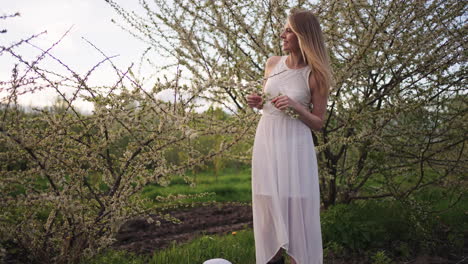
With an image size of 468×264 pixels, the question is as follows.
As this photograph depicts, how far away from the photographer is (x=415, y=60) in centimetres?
330

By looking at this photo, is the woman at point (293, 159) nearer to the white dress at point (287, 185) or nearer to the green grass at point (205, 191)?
the white dress at point (287, 185)

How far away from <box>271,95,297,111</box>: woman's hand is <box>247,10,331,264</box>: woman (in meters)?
0.01

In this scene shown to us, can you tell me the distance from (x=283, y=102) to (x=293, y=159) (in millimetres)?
378

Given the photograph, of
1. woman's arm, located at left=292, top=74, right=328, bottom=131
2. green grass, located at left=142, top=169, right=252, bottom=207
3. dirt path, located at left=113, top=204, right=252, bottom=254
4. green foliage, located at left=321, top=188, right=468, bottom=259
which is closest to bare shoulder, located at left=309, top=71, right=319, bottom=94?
woman's arm, located at left=292, top=74, right=328, bottom=131

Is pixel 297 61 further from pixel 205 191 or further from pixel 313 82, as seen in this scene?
pixel 205 191

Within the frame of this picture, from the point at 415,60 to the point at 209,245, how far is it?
2465 millimetres

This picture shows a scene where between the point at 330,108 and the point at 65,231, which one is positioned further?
the point at 330,108

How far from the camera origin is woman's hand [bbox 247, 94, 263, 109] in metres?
2.39

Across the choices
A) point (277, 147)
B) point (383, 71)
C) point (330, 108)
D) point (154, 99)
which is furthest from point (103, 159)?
point (383, 71)

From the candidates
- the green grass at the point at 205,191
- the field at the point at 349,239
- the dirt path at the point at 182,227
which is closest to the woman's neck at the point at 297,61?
the field at the point at 349,239

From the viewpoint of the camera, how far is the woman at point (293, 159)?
2.37 meters

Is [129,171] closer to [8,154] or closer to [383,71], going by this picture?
[8,154]

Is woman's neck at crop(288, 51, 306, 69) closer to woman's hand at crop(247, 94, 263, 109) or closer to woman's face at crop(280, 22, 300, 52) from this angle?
woman's face at crop(280, 22, 300, 52)

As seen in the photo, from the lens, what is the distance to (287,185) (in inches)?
93.4
